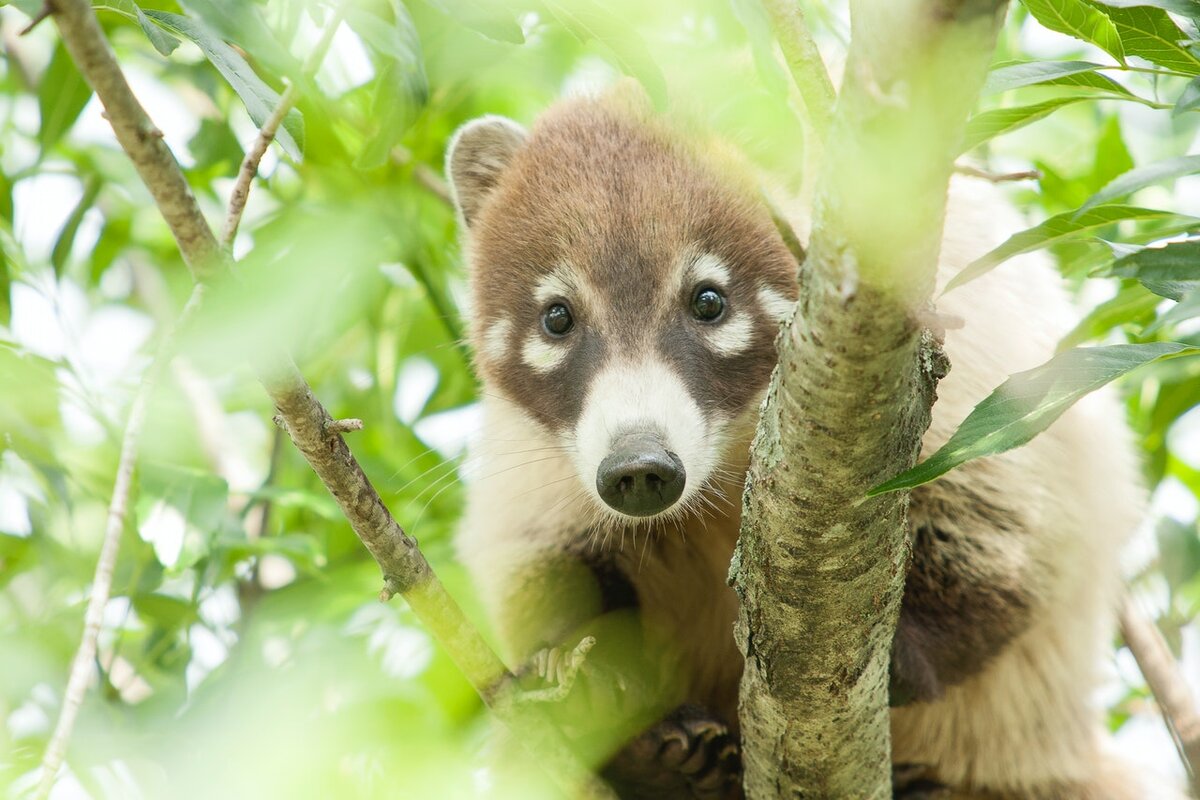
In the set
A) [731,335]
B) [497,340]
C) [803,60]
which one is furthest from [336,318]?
[803,60]

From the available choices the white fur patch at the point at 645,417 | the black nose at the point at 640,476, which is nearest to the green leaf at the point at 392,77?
the white fur patch at the point at 645,417

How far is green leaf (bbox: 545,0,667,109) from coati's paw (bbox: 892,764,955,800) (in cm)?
283

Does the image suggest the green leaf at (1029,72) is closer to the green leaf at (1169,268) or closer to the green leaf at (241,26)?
the green leaf at (1169,268)

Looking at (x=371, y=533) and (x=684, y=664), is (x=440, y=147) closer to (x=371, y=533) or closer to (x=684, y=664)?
(x=684, y=664)

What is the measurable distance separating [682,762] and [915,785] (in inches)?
37.9

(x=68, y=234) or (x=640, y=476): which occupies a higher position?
(x=640, y=476)

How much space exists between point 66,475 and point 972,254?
10.8 ft

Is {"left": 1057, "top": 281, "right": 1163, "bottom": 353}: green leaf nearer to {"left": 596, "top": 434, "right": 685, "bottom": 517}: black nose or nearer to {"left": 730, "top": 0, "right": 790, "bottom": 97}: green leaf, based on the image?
{"left": 730, "top": 0, "right": 790, "bottom": 97}: green leaf

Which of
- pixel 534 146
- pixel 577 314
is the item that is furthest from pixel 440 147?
pixel 577 314

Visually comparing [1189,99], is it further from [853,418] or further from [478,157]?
[478,157]

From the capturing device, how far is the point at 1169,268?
2371mm

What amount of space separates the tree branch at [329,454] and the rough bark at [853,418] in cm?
61

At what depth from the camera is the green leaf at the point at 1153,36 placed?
97.3 inches

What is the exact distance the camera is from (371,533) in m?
2.71
